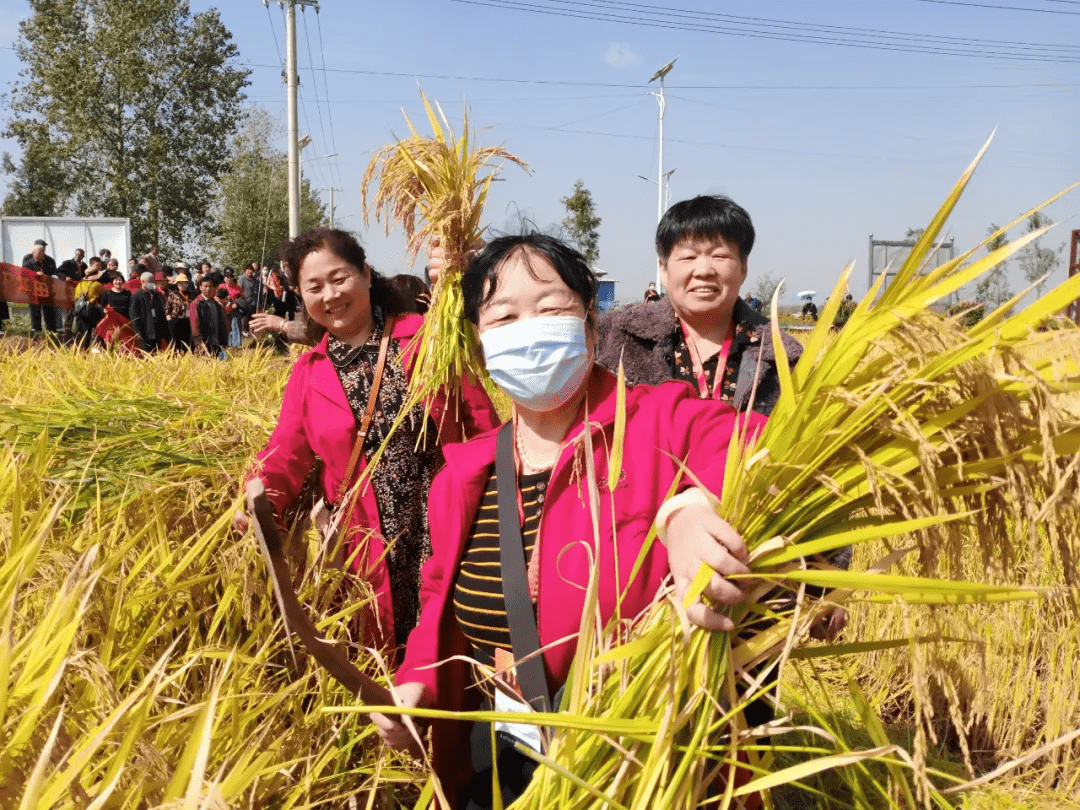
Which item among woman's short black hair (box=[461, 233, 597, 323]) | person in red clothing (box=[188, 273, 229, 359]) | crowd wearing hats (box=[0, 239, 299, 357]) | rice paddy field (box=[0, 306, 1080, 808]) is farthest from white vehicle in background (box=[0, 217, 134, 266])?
woman's short black hair (box=[461, 233, 597, 323])

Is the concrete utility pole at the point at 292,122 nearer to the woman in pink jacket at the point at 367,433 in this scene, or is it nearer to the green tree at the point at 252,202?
the green tree at the point at 252,202

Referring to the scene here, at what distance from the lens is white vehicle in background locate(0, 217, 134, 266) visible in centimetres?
1789

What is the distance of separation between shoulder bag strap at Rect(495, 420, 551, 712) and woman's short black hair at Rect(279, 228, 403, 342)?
138cm

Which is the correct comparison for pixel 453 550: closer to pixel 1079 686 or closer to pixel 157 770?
pixel 157 770

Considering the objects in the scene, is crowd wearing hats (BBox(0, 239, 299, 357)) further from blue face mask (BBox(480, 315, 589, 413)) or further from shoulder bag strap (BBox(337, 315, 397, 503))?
blue face mask (BBox(480, 315, 589, 413))

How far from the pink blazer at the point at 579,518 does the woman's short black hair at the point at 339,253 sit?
4.26 feet

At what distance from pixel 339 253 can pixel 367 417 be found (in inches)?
21.6

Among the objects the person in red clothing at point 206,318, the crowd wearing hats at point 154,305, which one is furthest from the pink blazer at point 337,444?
the person in red clothing at point 206,318

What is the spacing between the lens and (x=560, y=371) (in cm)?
157

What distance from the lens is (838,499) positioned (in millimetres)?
1063

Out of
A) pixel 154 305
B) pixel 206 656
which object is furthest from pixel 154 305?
pixel 206 656

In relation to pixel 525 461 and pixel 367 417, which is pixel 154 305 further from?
pixel 525 461

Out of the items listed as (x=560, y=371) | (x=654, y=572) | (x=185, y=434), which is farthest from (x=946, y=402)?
(x=185, y=434)

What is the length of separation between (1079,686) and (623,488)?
197 centimetres
